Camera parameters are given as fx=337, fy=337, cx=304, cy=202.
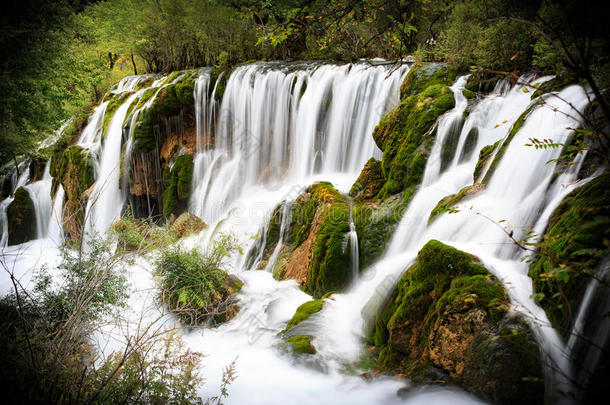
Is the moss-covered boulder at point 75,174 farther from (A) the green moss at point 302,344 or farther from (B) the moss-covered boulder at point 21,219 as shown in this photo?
(A) the green moss at point 302,344

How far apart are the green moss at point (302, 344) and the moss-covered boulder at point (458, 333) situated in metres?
0.96

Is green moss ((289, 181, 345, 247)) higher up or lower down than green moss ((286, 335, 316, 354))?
higher up

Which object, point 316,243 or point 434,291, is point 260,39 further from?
point 316,243

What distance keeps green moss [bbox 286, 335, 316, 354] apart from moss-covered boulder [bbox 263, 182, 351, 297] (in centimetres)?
139

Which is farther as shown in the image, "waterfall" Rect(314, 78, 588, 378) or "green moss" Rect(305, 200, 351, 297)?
"green moss" Rect(305, 200, 351, 297)

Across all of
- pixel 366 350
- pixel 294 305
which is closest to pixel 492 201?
pixel 366 350

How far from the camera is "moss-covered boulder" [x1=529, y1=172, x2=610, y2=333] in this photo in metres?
2.86

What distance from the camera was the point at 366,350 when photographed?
4.61 m

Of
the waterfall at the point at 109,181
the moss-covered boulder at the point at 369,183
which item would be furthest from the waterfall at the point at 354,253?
the waterfall at the point at 109,181

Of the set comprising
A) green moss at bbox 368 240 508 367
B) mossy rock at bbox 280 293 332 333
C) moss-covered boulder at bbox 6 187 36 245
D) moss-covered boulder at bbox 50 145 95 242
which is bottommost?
moss-covered boulder at bbox 6 187 36 245

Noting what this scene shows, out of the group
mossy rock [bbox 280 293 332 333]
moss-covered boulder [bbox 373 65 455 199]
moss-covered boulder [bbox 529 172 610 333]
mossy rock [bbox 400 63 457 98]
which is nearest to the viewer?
moss-covered boulder [bbox 529 172 610 333]

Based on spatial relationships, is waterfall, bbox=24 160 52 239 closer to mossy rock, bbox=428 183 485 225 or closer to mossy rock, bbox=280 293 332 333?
mossy rock, bbox=280 293 332 333

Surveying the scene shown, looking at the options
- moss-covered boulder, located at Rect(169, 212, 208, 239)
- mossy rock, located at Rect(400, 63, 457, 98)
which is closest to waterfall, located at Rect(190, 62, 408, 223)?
mossy rock, located at Rect(400, 63, 457, 98)

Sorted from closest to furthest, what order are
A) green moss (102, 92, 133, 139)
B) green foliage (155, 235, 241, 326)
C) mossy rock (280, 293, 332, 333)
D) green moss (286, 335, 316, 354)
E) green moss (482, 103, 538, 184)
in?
green moss (286, 335, 316, 354), green moss (482, 103, 538, 184), mossy rock (280, 293, 332, 333), green foliage (155, 235, 241, 326), green moss (102, 92, 133, 139)
